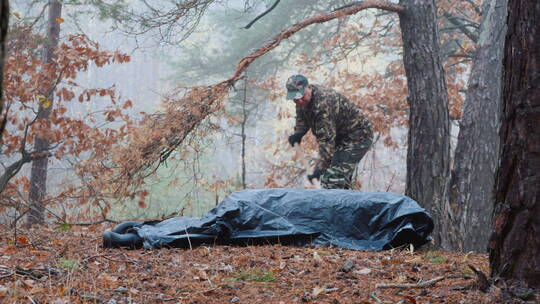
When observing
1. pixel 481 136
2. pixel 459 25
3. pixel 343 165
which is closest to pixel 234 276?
pixel 343 165

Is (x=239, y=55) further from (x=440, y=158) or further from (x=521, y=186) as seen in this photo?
(x=521, y=186)

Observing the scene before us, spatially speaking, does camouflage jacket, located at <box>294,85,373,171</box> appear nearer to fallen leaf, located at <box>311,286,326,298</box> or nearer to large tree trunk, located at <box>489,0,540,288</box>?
fallen leaf, located at <box>311,286,326,298</box>

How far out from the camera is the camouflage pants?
619cm

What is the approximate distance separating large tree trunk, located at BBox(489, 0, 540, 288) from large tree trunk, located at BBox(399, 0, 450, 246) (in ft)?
11.9

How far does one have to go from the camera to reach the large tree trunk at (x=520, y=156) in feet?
7.52

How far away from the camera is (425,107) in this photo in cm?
615

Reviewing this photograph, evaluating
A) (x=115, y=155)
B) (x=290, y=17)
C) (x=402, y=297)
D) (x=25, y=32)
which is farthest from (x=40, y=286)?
(x=290, y=17)

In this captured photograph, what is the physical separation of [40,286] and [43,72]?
6.70m

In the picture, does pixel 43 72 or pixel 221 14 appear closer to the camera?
pixel 43 72

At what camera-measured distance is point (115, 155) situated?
Answer: 5.88 meters

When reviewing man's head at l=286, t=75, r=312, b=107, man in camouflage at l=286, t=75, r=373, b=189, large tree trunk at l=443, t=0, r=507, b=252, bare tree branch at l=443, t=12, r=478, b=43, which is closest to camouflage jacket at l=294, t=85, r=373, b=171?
man in camouflage at l=286, t=75, r=373, b=189

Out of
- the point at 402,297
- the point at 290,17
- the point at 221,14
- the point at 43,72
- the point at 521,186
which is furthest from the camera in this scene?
the point at 221,14

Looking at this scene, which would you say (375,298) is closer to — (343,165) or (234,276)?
(234,276)

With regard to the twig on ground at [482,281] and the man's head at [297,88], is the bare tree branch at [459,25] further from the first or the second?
the twig on ground at [482,281]
